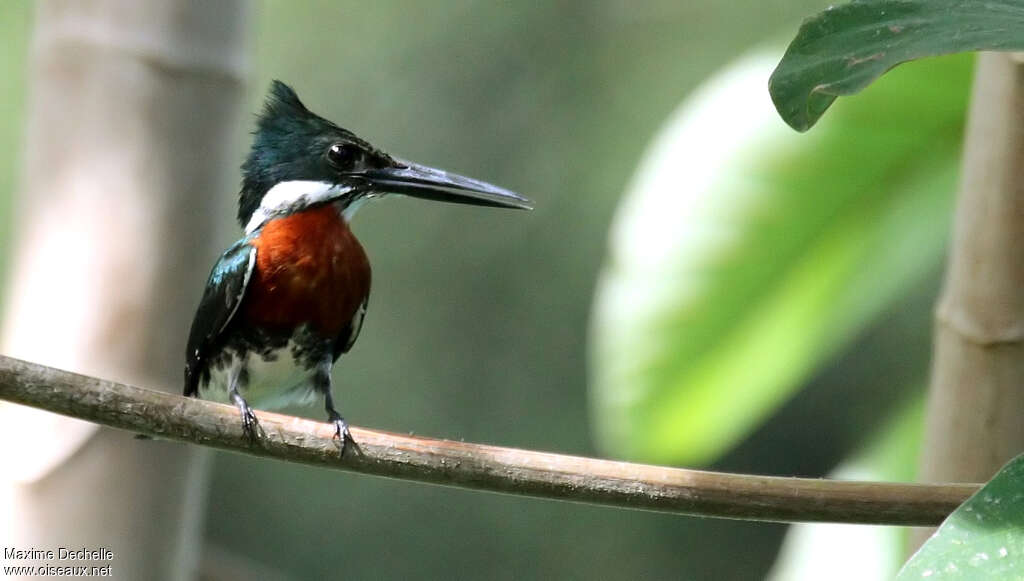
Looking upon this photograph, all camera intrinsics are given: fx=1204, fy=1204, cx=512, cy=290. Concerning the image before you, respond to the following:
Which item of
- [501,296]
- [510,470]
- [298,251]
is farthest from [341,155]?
[501,296]

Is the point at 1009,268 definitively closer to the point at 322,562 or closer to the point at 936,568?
the point at 936,568

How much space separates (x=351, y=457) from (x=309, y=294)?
0.79 meters

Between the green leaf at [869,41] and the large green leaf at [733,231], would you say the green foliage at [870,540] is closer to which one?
the large green leaf at [733,231]

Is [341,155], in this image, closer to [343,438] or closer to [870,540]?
[343,438]

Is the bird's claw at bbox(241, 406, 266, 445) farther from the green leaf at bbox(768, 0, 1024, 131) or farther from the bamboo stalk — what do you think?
the bamboo stalk

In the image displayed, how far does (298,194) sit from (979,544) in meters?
1.52

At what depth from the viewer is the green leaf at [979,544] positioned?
2.95ft

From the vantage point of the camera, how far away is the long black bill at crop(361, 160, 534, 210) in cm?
199

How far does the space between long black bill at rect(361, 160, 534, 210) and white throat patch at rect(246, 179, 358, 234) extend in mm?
67

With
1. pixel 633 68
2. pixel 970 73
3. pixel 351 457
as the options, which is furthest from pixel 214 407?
pixel 633 68

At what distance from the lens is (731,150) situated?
7.53ft

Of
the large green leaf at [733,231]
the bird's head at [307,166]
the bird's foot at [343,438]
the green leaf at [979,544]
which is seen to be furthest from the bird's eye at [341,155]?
the green leaf at [979,544]

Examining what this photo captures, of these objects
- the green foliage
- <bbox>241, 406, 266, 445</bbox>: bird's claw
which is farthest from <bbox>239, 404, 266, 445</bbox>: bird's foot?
the green foliage

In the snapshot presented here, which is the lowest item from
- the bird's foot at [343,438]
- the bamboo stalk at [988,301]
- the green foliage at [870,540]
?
the green foliage at [870,540]
